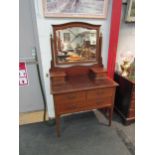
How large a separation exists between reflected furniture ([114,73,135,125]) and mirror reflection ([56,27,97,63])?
529 mm

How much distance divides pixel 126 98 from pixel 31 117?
1385 millimetres

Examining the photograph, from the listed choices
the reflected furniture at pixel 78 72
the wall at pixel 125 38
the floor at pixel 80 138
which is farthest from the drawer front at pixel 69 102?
the wall at pixel 125 38

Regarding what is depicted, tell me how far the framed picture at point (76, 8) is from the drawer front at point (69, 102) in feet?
2.98

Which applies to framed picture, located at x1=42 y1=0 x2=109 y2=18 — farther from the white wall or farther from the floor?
the floor

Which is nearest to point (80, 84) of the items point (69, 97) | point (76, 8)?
point (69, 97)

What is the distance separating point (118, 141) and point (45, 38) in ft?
4.95

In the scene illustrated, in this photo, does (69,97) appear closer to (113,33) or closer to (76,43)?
(76,43)

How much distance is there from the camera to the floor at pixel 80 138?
1634mm
